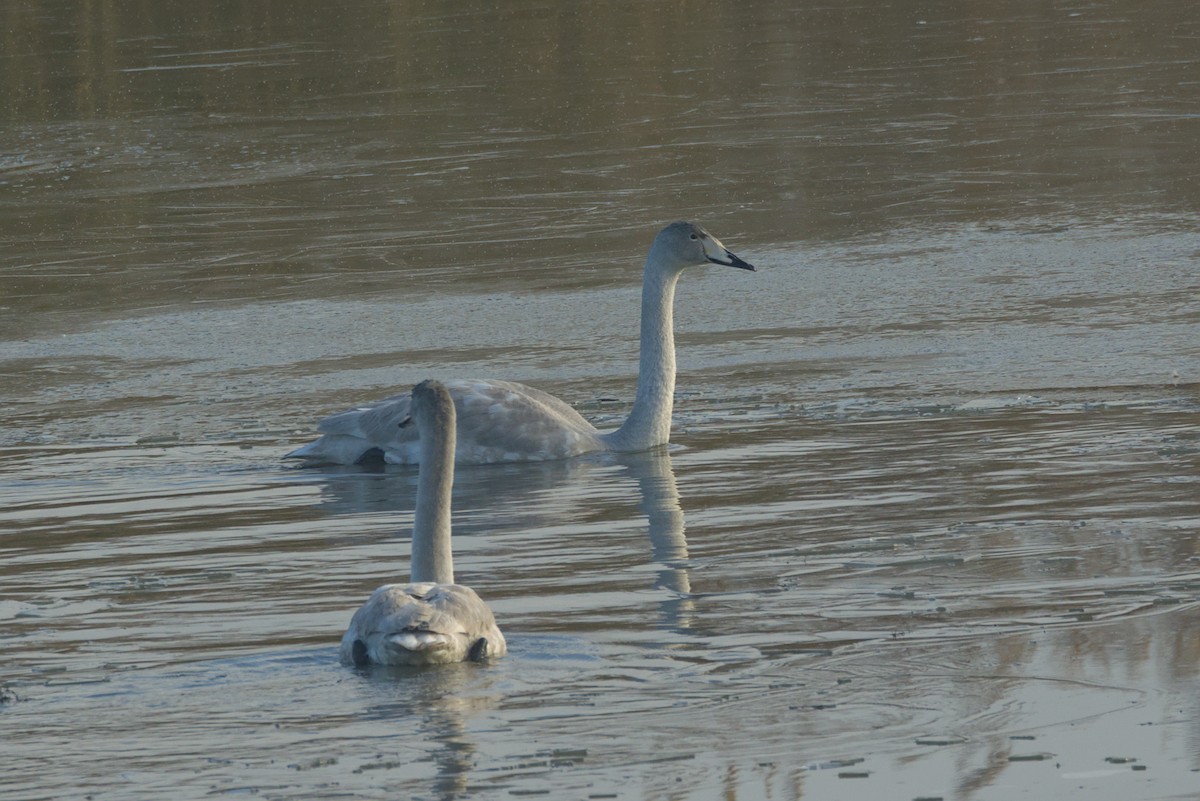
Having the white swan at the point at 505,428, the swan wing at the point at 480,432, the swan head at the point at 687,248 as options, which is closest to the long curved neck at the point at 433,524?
the white swan at the point at 505,428

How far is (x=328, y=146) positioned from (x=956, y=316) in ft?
26.9

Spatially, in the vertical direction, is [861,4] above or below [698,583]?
→ above

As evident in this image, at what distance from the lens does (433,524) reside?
6.73 m

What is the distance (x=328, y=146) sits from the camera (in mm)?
19344

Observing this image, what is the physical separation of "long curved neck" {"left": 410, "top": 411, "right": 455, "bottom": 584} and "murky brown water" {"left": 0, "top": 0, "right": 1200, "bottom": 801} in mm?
277

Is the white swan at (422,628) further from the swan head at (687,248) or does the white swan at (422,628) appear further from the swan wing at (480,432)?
the swan head at (687,248)

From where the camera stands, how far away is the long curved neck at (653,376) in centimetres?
1021

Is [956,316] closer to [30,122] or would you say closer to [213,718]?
[213,718]

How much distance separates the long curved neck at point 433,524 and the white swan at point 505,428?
2891 mm

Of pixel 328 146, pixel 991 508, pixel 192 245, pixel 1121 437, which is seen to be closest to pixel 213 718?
pixel 991 508

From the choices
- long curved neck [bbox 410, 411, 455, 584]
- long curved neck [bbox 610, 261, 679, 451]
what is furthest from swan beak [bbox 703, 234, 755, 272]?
long curved neck [bbox 410, 411, 455, 584]

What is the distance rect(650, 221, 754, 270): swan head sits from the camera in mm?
11023

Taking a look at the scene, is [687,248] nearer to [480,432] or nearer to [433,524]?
[480,432]

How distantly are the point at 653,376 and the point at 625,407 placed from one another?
941 millimetres
